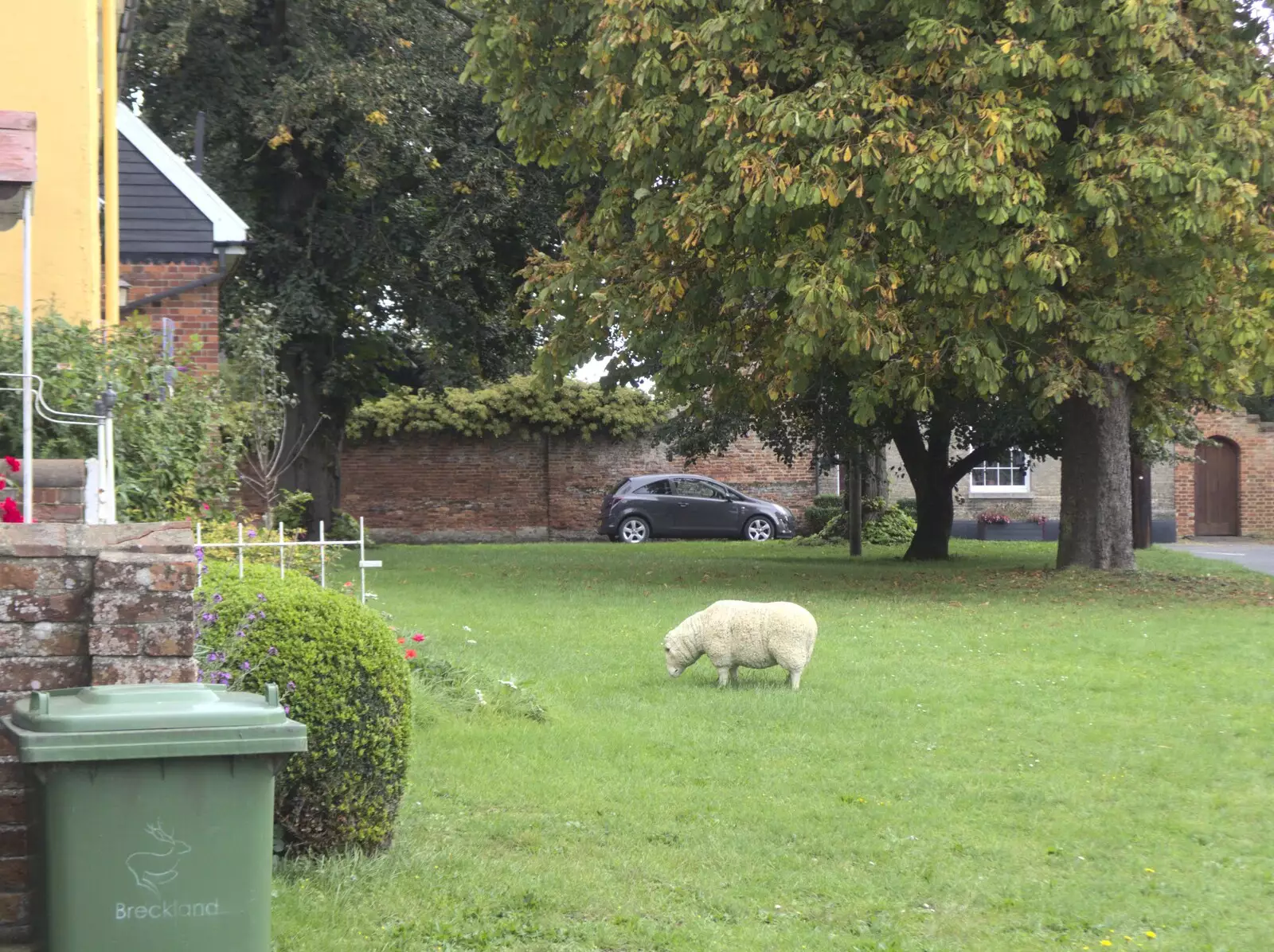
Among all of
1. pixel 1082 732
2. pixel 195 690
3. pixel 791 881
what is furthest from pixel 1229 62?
pixel 195 690

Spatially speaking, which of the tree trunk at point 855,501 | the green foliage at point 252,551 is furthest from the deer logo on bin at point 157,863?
the tree trunk at point 855,501

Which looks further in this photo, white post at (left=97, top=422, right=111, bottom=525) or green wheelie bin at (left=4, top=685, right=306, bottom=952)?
white post at (left=97, top=422, right=111, bottom=525)

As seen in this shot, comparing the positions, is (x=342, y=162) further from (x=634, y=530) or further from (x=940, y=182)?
(x=634, y=530)

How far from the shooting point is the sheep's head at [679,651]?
36.1 feet

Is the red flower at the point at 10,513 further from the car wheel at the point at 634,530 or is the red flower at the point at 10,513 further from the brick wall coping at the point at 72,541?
the car wheel at the point at 634,530

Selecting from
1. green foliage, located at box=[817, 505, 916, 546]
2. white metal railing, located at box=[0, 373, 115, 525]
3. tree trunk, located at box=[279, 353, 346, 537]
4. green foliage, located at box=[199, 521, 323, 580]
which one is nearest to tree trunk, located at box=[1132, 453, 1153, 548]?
green foliage, located at box=[817, 505, 916, 546]

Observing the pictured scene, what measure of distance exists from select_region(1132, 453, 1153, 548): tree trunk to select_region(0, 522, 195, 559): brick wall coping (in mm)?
25075

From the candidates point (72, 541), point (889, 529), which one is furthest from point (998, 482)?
point (72, 541)

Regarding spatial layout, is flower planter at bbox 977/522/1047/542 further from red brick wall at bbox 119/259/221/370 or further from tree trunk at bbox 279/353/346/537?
red brick wall at bbox 119/259/221/370

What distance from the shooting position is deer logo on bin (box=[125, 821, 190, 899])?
373 centimetres

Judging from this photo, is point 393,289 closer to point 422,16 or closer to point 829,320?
point 422,16

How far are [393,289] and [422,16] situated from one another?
4627mm

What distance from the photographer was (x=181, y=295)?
55.0 ft

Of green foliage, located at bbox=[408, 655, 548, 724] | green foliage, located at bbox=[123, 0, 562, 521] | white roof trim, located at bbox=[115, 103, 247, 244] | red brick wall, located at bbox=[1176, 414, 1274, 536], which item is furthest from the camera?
red brick wall, located at bbox=[1176, 414, 1274, 536]
